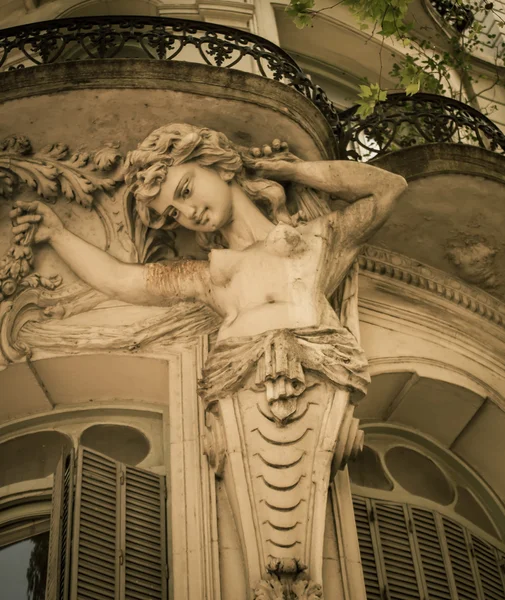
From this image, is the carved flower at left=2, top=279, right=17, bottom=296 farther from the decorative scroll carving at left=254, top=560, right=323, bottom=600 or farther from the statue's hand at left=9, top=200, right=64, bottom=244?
the decorative scroll carving at left=254, top=560, right=323, bottom=600

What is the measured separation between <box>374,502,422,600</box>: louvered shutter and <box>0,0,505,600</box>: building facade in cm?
2

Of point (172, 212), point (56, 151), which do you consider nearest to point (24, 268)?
point (56, 151)

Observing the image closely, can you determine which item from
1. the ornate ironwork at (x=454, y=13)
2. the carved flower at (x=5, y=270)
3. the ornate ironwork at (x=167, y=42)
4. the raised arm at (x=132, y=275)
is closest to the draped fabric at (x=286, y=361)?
the raised arm at (x=132, y=275)

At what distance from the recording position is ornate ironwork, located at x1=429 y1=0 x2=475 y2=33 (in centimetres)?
1259

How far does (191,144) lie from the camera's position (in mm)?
8242

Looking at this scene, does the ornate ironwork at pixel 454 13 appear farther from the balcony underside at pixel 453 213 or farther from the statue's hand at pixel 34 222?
the statue's hand at pixel 34 222

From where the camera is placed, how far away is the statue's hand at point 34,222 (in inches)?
336

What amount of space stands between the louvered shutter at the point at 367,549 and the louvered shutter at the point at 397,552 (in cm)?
7

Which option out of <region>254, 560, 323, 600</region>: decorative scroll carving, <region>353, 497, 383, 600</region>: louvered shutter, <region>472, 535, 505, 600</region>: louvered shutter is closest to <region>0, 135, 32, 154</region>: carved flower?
<region>353, 497, 383, 600</region>: louvered shutter

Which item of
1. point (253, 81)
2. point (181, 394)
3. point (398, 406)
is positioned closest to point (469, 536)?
point (398, 406)

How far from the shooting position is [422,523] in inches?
321

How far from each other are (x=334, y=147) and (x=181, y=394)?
2202mm

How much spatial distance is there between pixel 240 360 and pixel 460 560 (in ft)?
6.26

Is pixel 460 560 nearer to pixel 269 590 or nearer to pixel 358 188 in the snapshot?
pixel 269 590
